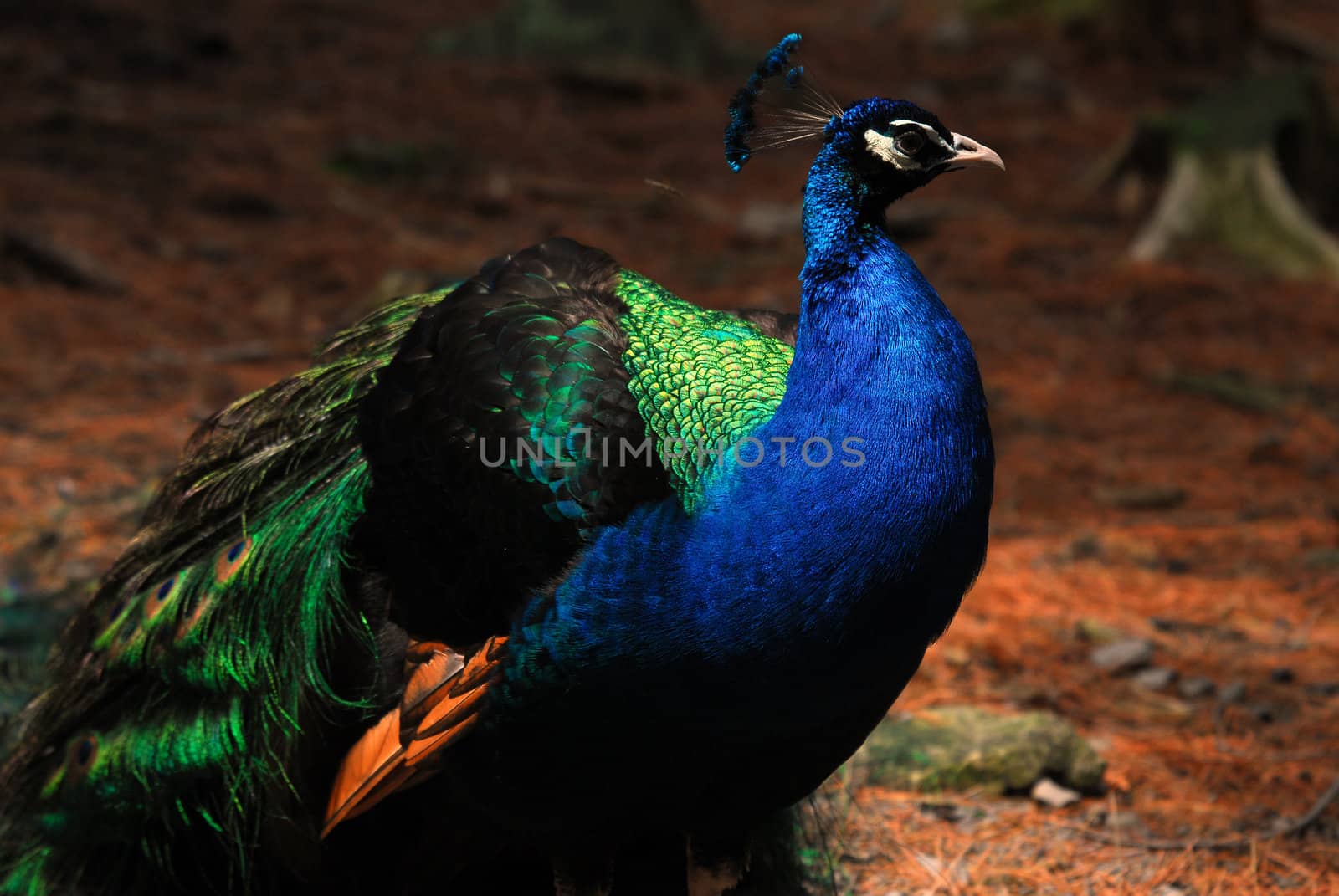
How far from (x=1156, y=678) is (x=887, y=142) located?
8.44 ft

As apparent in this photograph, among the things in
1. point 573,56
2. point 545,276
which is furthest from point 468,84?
point 545,276

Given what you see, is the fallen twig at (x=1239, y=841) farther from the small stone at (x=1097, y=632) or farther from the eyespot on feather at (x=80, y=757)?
the eyespot on feather at (x=80, y=757)

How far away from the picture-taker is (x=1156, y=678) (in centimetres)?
452

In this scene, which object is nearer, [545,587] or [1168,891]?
[545,587]

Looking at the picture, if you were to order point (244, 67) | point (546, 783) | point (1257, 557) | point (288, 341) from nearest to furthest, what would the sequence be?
point (546, 783), point (1257, 557), point (288, 341), point (244, 67)

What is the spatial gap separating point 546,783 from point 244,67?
1050cm

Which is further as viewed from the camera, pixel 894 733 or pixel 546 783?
pixel 894 733

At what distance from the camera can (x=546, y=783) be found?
108 inches

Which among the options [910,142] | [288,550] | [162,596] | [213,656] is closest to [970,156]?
[910,142]

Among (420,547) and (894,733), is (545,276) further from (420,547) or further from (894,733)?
(894,733)

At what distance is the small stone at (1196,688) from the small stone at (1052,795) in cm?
78

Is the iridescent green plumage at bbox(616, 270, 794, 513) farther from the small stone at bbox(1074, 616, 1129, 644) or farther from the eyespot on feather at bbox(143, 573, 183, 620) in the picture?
the small stone at bbox(1074, 616, 1129, 644)

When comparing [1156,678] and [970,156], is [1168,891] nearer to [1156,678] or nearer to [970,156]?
[1156,678]

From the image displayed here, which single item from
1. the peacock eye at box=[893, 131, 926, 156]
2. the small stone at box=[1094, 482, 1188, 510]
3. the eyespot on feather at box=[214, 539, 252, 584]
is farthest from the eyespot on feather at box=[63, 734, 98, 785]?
the small stone at box=[1094, 482, 1188, 510]
